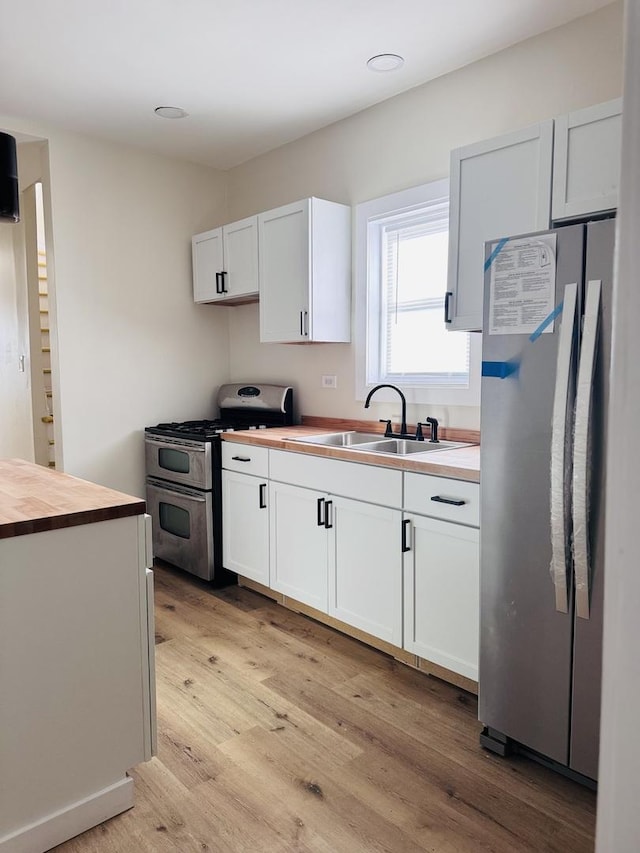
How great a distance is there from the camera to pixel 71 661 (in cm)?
161

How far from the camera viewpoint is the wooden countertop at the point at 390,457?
2.24 metres

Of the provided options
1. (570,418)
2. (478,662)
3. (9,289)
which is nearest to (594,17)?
(570,418)

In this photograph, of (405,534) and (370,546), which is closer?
(405,534)

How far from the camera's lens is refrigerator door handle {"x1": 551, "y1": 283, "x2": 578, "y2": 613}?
170 cm

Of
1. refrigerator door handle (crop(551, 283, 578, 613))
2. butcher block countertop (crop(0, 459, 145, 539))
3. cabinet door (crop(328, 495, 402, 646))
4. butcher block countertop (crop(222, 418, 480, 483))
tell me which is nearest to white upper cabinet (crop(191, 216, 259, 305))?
butcher block countertop (crop(222, 418, 480, 483))

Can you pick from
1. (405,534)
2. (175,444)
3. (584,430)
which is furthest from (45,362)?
(584,430)

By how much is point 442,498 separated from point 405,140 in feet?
6.39

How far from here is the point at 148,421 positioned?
13.3ft

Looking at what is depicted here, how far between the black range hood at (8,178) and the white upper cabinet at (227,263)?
1.91m

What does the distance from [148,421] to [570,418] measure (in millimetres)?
2995

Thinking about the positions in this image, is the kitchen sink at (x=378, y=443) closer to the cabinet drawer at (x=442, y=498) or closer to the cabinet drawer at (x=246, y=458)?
the cabinet drawer at (x=246, y=458)

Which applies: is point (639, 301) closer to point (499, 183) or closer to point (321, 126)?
point (499, 183)

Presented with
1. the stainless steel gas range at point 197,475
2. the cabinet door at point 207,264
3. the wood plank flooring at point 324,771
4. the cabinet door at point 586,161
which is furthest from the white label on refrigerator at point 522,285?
the cabinet door at point 207,264

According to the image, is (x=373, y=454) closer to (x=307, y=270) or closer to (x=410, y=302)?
(x=410, y=302)
